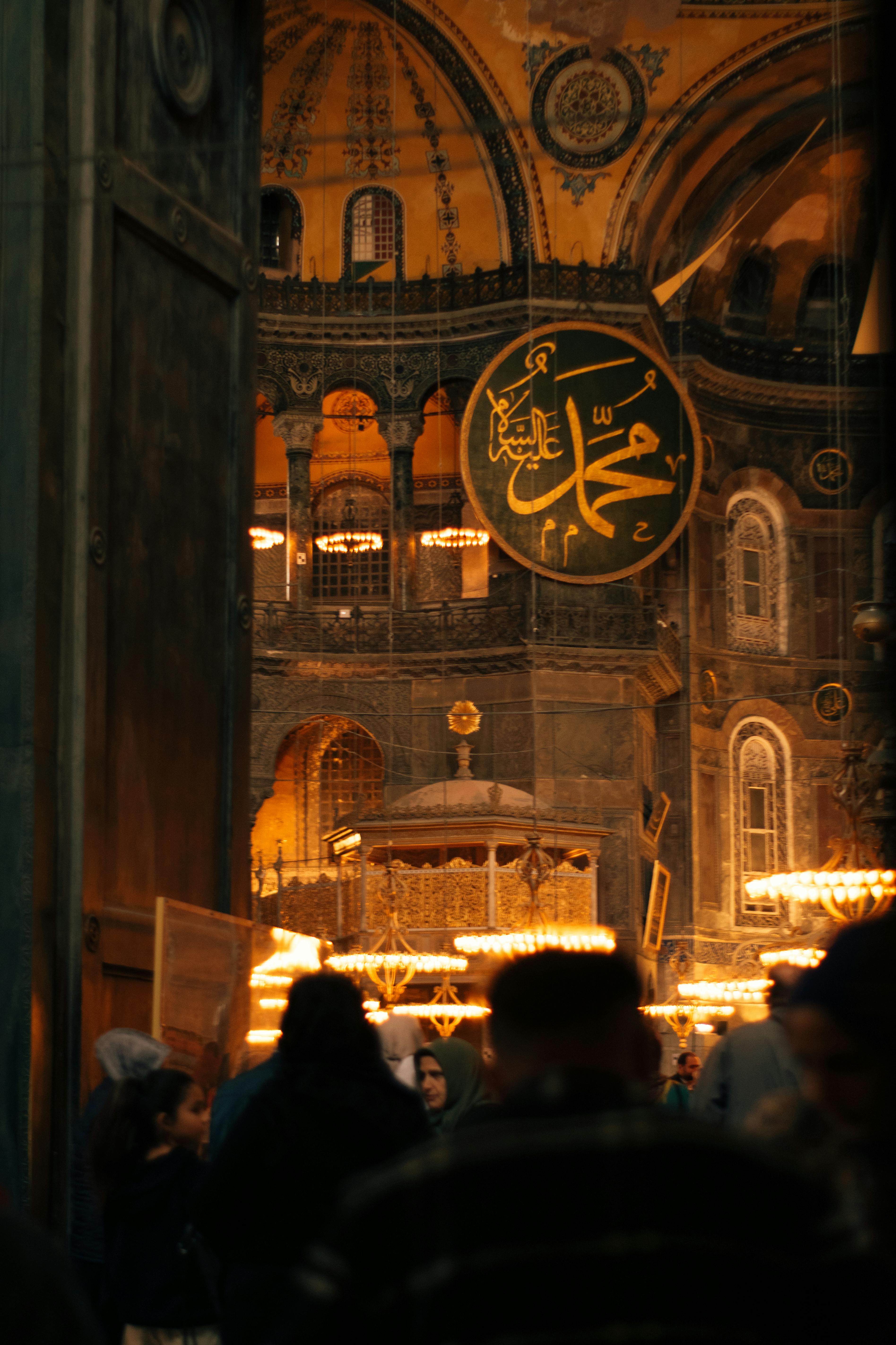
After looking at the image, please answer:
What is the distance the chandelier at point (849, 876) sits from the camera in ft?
31.4

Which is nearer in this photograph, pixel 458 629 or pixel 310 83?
pixel 458 629

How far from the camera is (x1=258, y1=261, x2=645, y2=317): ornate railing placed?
19984mm

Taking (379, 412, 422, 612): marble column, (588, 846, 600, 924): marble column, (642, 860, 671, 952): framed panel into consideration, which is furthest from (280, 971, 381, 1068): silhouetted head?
(379, 412, 422, 612): marble column

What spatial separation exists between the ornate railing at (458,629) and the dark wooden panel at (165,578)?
14.8 meters

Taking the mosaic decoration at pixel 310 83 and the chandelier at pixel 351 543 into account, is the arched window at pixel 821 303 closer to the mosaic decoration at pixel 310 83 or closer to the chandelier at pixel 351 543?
the chandelier at pixel 351 543

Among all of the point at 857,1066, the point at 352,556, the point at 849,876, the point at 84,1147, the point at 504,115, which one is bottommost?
the point at 849,876

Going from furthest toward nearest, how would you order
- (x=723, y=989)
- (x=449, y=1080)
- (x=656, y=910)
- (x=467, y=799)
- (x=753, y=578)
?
(x=753, y=578), (x=656, y=910), (x=723, y=989), (x=467, y=799), (x=449, y=1080)

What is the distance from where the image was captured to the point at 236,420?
4.50 metres

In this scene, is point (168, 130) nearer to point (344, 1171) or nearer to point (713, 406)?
point (344, 1171)

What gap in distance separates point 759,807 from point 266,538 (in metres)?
7.26

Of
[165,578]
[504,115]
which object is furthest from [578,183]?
[165,578]

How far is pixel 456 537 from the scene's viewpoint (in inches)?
812

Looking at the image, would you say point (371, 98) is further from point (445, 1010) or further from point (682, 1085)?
point (682, 1085)

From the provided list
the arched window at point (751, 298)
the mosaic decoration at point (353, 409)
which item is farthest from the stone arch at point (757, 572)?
the mosaic decoration at point (353, 409)
